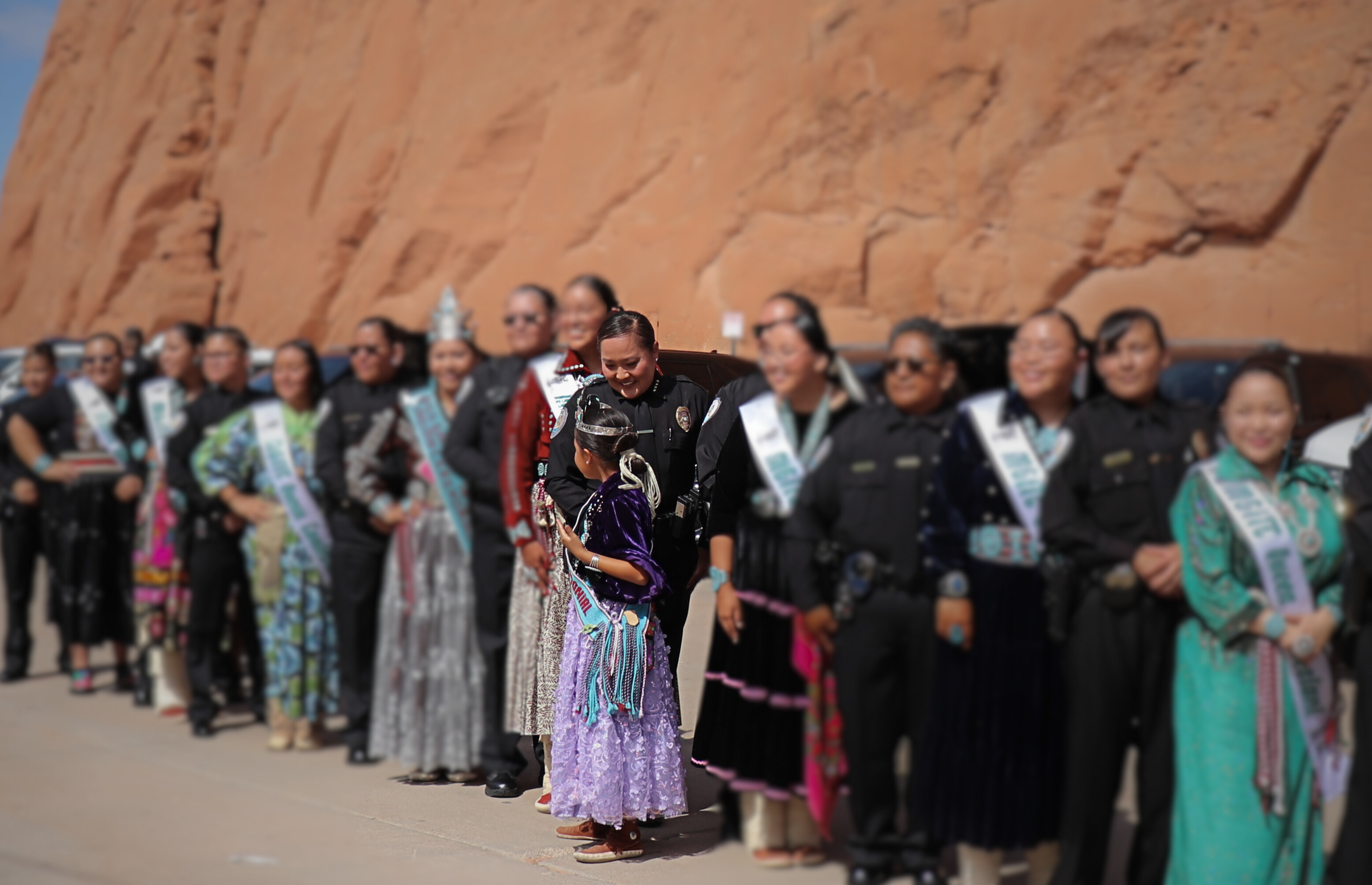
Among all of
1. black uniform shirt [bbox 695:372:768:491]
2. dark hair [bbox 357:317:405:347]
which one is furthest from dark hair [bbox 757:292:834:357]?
dark hair [bbox 357:317:405:347]

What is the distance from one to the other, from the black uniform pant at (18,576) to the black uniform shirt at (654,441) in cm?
406

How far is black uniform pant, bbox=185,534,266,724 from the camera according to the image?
5.73 m

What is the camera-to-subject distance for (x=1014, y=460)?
10.3 ft

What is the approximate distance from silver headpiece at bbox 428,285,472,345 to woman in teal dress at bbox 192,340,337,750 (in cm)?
70

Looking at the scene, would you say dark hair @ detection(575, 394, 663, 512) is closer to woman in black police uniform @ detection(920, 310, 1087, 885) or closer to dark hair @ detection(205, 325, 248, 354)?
woman in black police uniform @ detection(920, 310, 1087, 885)

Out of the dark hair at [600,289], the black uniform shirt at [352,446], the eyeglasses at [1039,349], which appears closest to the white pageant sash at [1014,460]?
the eyeglasses at [1039,349]

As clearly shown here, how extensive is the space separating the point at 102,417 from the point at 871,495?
4.78 meters

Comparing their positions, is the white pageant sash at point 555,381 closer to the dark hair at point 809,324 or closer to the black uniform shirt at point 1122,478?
the dark hair at point 809,324

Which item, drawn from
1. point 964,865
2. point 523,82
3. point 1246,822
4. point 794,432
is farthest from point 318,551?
point 523,82

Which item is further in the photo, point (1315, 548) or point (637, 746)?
point (637, 746)

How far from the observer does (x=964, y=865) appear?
10.6ft

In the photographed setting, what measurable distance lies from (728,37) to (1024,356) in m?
14.9

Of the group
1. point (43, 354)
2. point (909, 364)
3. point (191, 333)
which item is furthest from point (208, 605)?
point (909, 364)

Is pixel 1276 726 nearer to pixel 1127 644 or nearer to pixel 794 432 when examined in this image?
pixel 1127 644
